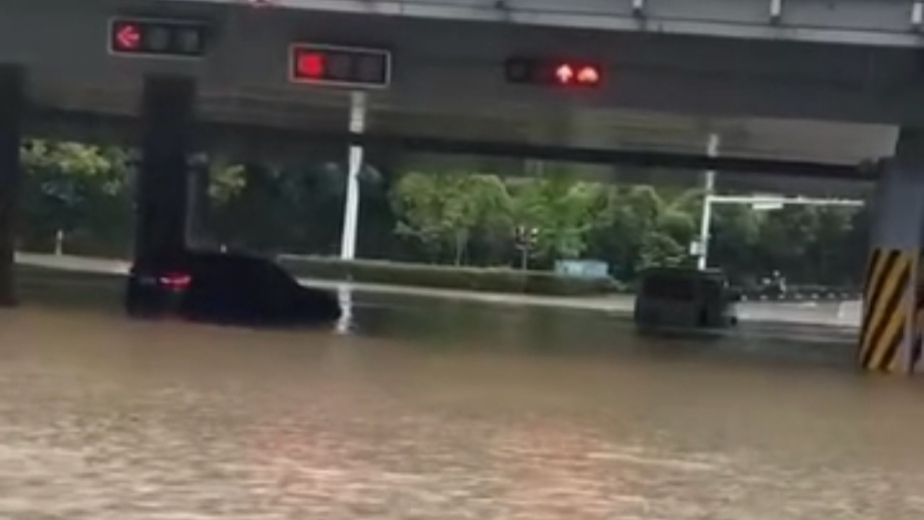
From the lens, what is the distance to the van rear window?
153 ft

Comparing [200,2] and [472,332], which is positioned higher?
[200,2]

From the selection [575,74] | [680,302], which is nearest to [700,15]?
[575,74]

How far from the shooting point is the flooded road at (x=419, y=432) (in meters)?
10.6

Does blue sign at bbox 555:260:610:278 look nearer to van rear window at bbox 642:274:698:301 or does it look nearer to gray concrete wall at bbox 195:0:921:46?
van rear window at bbox 642:274:698:301

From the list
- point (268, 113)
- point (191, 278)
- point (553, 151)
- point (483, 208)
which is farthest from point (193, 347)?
point (483, 208)

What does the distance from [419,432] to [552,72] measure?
46.3 ft

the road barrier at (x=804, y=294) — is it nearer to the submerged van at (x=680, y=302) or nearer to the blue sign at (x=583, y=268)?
the blue sign at (x=583, y=268)

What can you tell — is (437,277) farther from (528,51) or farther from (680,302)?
(528,51)

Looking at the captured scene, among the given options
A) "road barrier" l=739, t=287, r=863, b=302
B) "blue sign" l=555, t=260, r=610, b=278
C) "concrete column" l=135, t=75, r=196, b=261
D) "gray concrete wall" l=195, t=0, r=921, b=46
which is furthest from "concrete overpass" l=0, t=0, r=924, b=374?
"road barrier" l=739, t=287, r=863, b=302

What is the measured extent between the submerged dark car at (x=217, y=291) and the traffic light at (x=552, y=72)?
21.0ft

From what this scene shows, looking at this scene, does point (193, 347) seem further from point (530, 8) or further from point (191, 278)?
point (191, 278)

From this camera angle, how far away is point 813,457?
14250 millimetres

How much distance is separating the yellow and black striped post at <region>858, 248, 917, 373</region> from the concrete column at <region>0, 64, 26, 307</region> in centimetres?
1273

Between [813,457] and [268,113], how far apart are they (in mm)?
32506
